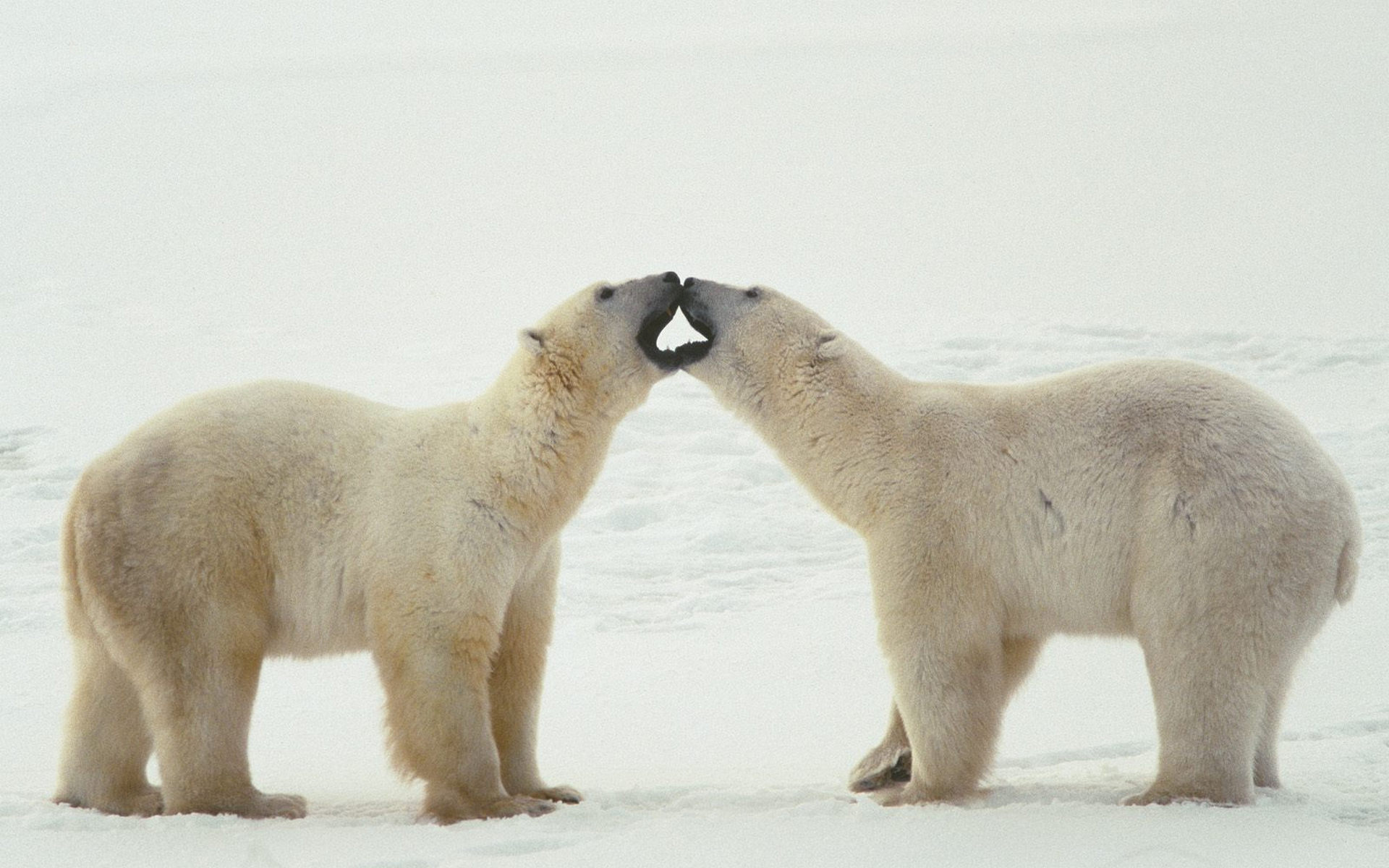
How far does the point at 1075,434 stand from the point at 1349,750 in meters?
1.61

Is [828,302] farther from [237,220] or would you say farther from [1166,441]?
[1166,441]

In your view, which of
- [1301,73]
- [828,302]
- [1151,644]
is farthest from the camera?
[1301,73]

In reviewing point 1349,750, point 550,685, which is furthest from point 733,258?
point 1349,750

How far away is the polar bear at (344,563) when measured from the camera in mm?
4719

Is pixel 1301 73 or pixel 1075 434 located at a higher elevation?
pixel 1301 73

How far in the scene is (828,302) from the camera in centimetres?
1700

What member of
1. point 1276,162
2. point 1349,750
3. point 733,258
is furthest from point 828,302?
point 1349,750

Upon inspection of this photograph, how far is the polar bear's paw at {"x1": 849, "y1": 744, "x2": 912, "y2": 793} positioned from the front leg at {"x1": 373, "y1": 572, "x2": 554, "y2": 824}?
119 centimetres

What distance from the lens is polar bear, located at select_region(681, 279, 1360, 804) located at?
4.50 metres

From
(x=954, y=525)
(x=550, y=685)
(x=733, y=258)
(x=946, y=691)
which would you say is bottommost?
(x=550, y=685)

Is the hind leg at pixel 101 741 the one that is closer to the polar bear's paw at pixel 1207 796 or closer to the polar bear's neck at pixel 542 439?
the polar bear's neck at pixel 542 439

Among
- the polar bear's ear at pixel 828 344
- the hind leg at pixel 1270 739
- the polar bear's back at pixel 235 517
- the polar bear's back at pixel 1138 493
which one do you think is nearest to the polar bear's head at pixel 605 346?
the polar bear's ear at pixel 828 344

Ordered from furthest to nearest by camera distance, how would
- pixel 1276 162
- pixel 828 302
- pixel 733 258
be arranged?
pixel 1276 162 < pixel 733 258 < pixel 828 302

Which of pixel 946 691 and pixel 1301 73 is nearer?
pixel 946 691
